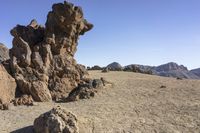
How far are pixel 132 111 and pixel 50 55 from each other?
8.42 metres

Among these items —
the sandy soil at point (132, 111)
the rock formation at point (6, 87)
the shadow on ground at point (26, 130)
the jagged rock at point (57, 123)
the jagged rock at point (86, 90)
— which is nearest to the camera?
the jagged rock at point (57, 123)

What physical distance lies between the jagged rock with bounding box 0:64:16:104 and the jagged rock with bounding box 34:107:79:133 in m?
6.08

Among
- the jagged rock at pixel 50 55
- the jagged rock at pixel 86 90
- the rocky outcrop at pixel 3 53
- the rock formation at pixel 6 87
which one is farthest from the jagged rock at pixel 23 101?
the rocky outcrop at pixel 3 53

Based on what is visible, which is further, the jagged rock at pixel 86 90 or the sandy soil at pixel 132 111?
the jagged rock at pixel 86 90

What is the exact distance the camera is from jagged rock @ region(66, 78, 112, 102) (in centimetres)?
2262

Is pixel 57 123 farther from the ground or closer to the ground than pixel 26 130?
farther from the ground

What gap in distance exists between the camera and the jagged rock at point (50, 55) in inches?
910

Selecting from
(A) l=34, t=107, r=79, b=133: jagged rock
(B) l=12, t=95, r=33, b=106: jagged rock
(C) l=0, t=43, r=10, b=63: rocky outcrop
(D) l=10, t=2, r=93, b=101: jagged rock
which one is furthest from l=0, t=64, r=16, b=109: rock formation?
(C) l=0, t=43, r=10, b=63: rocky outcrop

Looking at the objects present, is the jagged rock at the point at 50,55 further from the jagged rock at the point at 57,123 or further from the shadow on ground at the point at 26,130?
the jagged rock at the point at 57,123

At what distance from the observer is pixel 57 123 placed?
48.7 feet

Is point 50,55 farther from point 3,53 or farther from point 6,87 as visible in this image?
point 3,53

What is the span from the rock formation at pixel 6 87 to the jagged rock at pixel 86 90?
3.55 m

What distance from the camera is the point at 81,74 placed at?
25.9 m

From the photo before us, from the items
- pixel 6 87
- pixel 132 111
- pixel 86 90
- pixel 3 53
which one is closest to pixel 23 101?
pixel 6 87
